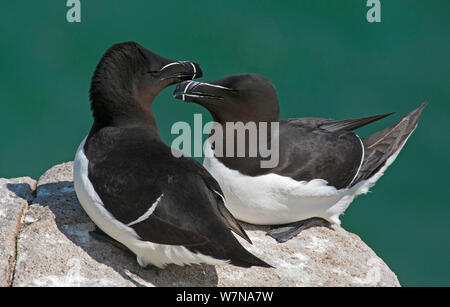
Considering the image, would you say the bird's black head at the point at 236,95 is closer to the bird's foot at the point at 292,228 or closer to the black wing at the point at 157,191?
the black wing at the point at 157,191

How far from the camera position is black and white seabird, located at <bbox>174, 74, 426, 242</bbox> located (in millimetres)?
5016

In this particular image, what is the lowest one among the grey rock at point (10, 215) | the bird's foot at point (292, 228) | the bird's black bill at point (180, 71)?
the bird's foot at point (292, 228)

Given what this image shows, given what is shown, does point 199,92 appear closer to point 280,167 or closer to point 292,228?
point 280,167

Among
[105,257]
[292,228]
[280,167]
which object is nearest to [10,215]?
[105,257]

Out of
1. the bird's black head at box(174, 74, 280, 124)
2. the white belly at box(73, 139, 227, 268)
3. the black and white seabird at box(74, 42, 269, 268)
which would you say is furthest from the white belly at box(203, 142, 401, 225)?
the white belly at box(73, 139, 227, 268)

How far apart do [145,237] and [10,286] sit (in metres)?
0.88

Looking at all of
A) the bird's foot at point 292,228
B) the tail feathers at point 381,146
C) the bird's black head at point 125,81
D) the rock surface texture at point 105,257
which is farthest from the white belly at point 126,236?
the tail feathers at point 381,146

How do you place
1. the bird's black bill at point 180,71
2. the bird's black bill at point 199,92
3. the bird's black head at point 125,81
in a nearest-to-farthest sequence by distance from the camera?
the bird's black head at point 125,81, the bird's black bill at point 180,71, the bird's black bill at point 199,92

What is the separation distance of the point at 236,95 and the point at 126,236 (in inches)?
51.6

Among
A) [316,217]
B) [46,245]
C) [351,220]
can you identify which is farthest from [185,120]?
[46,245]

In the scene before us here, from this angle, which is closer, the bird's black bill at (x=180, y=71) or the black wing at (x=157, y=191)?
the black wing at (x=157, y=191)

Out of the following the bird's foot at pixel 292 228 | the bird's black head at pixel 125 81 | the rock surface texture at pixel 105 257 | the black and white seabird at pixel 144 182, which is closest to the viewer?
the black and white seabird at pixel 144 182

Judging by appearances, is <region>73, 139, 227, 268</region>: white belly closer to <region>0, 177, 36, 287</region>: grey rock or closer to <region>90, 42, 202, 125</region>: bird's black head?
<region>90, 42, 202, 125</region>: bird's black head

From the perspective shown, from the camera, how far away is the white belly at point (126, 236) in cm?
419
